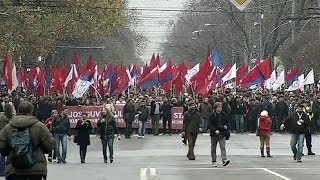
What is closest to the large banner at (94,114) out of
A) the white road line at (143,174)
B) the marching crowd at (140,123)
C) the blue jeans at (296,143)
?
A: the marching crowd at (140,123)

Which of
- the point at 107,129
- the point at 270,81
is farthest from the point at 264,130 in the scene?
the point at 270,81

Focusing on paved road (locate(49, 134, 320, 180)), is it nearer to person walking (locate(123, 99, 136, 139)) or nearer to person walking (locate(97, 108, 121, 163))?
person walking (locate(97, 108, 121, 163))

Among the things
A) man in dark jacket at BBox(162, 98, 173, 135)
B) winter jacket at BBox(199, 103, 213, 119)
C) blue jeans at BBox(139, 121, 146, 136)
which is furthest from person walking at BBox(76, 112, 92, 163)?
man in dark jacket at BBox(162, 98, 173, 135)

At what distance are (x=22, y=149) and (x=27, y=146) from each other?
7 centimetres

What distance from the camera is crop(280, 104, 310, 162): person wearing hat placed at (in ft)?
81.9

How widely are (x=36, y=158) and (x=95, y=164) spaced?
1325cm

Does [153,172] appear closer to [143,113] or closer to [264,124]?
[264,124]

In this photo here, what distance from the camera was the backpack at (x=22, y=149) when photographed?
11023 mm

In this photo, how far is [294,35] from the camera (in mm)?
67938

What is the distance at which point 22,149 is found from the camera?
11023mm

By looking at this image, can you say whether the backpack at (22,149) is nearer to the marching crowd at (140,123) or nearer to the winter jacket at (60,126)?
the marching crowd at (140,123)

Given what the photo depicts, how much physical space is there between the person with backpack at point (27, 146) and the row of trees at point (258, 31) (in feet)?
120

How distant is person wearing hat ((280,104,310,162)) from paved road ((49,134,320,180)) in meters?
0.35

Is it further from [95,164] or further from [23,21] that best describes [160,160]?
[23,21]
